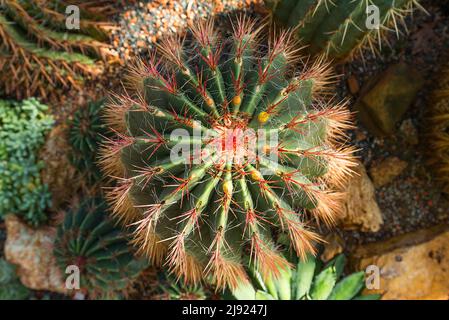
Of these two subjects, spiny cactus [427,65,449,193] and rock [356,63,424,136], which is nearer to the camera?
spiny cactus [427,65,449,193]

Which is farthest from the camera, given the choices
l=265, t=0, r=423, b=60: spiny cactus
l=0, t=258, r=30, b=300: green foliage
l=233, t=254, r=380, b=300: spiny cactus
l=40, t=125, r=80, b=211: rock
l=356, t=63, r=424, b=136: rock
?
l=0, t=258, r=30, b=300: green foliage

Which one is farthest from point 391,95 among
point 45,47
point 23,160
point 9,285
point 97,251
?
point 9,285

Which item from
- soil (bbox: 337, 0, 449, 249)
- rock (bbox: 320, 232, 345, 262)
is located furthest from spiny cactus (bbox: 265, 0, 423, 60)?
rock (bbox: 320, 232, 345, 262)

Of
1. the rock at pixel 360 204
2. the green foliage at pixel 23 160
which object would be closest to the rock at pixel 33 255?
the green foliage at pixel 23 160

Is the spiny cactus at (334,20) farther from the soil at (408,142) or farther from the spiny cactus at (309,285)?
the spiny cactus at (309,285)

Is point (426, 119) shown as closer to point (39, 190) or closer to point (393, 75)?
point (393, 75)

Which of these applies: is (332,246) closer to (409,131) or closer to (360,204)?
(360,204)

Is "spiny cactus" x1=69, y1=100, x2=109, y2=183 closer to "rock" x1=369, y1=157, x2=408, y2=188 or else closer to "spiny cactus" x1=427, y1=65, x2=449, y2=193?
"rock" x1=369, y1=157, x2=408, y2=188
